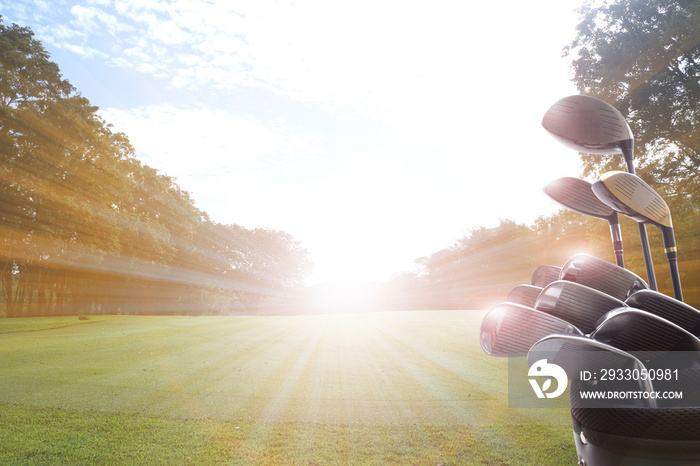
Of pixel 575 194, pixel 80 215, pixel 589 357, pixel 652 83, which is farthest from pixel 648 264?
pixel 80 215

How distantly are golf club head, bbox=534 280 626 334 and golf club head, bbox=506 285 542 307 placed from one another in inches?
14.5

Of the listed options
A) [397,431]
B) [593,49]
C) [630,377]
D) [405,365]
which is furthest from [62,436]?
[593,49]

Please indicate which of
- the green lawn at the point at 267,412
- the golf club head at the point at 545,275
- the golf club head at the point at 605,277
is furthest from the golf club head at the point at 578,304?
the green lawn at the point at 267,412

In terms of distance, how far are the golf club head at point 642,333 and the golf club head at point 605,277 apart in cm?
42

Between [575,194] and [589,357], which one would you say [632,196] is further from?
[589,357]

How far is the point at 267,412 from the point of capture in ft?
13.4

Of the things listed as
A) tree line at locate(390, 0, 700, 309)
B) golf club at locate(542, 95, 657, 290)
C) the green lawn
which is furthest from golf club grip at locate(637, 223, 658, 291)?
tree line at locate(390, 0, 700, 309)

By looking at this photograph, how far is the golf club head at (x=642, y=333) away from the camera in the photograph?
3.64ft

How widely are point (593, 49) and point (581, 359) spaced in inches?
776

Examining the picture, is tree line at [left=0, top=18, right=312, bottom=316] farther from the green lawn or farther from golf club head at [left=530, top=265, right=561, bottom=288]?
golf club head at [left=530, top=265, right=561, bottom=288]

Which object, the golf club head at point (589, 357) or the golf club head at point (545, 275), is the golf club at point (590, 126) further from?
the golf club head at point (589, 357)

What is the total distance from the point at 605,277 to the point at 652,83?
60.0 feet

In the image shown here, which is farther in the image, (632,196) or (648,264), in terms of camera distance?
(648,264)

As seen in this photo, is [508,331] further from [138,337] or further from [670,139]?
[670,139]
